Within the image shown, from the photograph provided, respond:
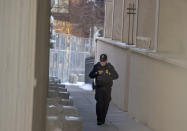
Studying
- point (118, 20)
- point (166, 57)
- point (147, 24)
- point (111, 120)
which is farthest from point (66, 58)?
point (166, 57)

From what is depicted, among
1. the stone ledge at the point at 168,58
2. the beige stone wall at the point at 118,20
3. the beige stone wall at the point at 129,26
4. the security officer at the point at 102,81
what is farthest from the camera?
the beige stone wall at the point at 118,20

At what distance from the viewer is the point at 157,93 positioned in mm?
10164

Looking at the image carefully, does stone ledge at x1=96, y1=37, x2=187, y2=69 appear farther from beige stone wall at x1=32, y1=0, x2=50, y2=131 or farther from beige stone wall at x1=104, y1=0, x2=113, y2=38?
beige stone wall at x1=104, y1=0, x2=113, y2=38

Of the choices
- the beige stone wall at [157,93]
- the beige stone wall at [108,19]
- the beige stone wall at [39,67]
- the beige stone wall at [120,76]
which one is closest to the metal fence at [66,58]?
the beige stone wall at [108,19]

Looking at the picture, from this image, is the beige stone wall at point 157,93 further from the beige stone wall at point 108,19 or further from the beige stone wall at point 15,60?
the beige stone wall at point 108,19

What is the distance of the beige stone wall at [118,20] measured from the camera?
17953mm

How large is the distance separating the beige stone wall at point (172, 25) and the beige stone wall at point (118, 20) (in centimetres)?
626

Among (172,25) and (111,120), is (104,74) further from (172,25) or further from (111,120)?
(172,25)

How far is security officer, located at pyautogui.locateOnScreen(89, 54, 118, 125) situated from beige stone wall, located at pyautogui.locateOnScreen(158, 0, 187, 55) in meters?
1.44

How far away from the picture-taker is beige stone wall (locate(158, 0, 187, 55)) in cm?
1093

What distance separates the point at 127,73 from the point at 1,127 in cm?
1073

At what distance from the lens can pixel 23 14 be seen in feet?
11.0

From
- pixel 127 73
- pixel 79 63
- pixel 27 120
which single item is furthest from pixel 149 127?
pixel 79 63

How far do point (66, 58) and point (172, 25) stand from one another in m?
21.3
